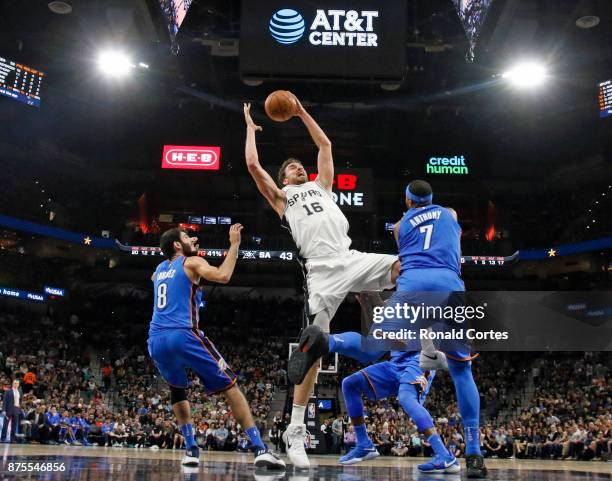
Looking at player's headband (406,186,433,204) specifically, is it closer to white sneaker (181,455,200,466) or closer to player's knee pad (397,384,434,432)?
player's knee pad (397,384,434,432)

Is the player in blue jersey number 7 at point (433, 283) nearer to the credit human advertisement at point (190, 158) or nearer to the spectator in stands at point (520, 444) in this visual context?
the spectator in stands at point (520, 444)

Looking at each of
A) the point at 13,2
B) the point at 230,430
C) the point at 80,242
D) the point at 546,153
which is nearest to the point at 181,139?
the point at 80,242

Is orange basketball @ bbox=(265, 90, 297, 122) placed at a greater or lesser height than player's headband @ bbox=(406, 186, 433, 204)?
greater

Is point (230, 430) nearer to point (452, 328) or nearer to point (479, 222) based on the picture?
point (452, 328)

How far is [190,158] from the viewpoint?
2430 cm

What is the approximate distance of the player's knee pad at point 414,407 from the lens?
476cm

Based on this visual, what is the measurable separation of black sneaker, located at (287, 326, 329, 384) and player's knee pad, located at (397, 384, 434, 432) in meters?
0.84

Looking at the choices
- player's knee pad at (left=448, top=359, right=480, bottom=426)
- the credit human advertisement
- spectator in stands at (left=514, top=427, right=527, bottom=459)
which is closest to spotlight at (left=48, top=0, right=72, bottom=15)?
the credit human advertisement

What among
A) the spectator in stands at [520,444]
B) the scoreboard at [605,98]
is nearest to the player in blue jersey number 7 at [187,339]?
the spectator in stands at [520,444]

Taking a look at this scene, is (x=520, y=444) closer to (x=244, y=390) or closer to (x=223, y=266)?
(x=244, y=390)

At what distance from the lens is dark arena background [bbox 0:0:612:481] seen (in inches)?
525

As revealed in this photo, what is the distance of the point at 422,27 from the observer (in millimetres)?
16594

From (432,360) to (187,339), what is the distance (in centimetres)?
199

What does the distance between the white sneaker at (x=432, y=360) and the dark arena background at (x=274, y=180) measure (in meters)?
7.40
